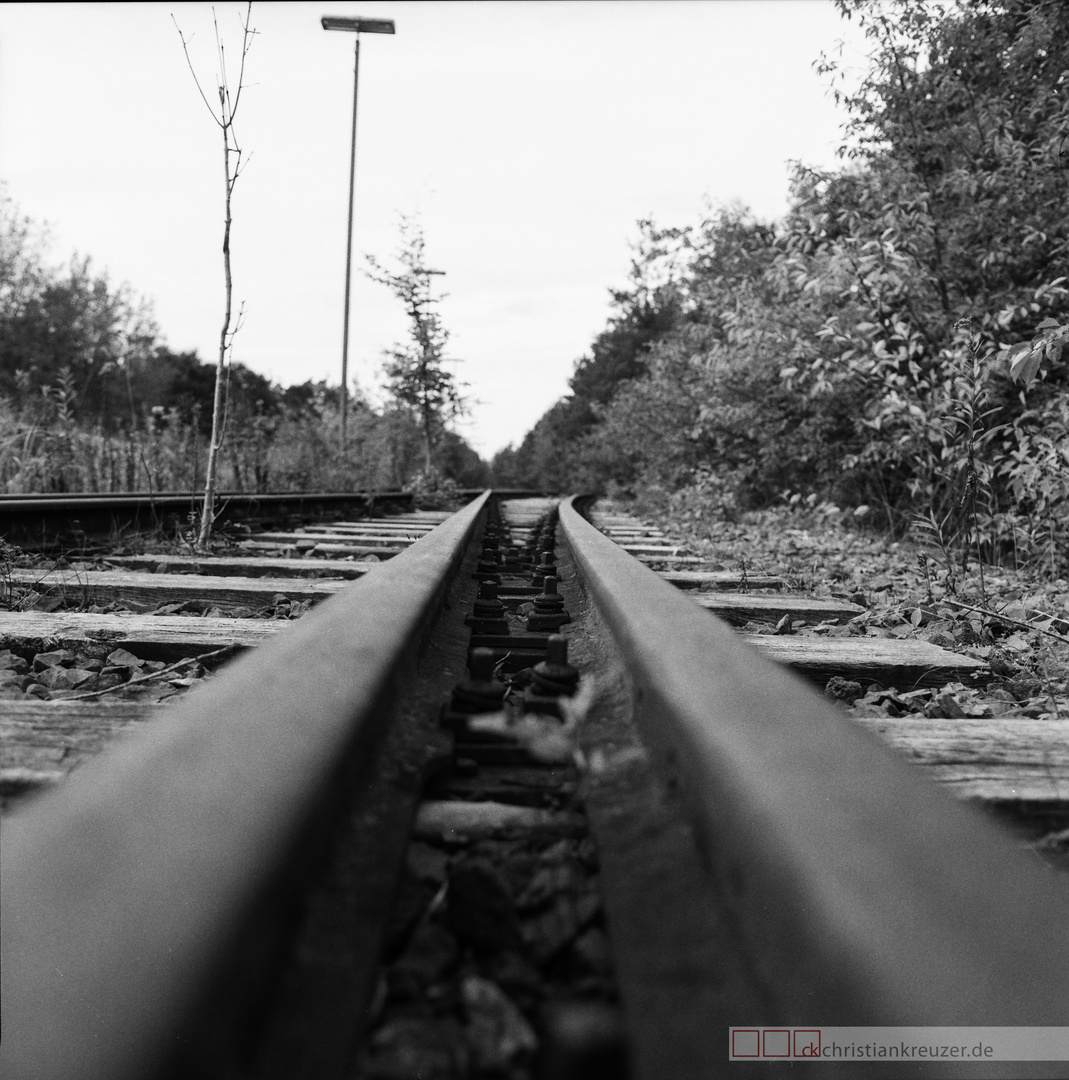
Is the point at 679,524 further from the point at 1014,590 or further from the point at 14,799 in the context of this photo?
the point at 14,799

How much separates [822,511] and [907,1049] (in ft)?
27.3

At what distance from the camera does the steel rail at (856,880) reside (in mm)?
471

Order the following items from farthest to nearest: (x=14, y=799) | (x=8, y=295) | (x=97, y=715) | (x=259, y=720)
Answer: (x=8, y=295), (x=97, y=715), (x=14, y=799), (x=259, y=720)

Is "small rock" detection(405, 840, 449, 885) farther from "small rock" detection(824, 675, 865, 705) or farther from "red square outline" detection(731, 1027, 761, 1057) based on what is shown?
"small rock" detection(824, 675, 865, 705)

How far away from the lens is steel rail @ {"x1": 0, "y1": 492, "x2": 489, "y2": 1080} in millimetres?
426

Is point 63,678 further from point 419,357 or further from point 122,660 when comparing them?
point 419,357

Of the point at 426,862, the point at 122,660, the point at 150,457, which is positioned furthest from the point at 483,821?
the point at 150,457

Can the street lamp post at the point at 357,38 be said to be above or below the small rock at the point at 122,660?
above

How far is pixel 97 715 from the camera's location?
1.30 meters

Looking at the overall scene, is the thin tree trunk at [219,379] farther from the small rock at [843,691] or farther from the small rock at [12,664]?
the small rock at [843,691]

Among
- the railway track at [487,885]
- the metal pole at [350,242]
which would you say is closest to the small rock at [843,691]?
the railway track at [487,885]

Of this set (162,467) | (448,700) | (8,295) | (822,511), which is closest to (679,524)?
(822,511)

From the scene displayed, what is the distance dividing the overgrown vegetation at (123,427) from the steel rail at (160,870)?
4469mm

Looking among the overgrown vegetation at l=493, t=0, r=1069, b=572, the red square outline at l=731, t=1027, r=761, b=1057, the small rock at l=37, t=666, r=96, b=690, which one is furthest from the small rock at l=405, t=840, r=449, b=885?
the overgrown vegetation at l=493, t=0, r=1069, b=572
